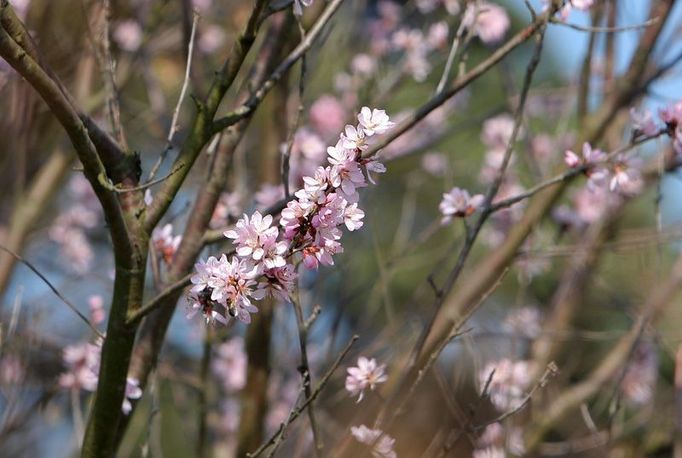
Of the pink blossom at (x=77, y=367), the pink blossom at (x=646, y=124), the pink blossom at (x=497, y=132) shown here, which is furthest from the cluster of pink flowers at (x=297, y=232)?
the pink blossom at (x=497, y=132)

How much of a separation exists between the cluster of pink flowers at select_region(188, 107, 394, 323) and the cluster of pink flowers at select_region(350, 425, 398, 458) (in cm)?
51

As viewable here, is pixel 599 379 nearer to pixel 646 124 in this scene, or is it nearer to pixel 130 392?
pixel 646 124

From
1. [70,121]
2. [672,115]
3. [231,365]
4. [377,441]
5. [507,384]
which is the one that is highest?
[231,365]

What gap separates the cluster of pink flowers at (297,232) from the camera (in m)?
1.47

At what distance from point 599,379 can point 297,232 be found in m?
2.30

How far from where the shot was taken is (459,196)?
221 cm

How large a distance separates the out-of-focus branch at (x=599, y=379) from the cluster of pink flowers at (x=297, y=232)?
5.97 feet

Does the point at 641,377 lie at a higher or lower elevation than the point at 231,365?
lower

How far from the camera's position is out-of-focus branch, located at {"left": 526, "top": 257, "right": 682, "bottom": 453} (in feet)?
10.8

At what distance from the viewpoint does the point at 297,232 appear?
149 cm

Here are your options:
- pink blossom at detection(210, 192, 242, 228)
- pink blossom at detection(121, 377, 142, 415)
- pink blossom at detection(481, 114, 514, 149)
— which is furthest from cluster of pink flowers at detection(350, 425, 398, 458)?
pink blossom at detection(481, 114, 514, 149)

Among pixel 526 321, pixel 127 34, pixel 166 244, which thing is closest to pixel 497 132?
pixel 526 321

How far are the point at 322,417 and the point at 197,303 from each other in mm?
2027

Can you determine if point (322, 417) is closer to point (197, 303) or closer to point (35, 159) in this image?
point (35, 159)
